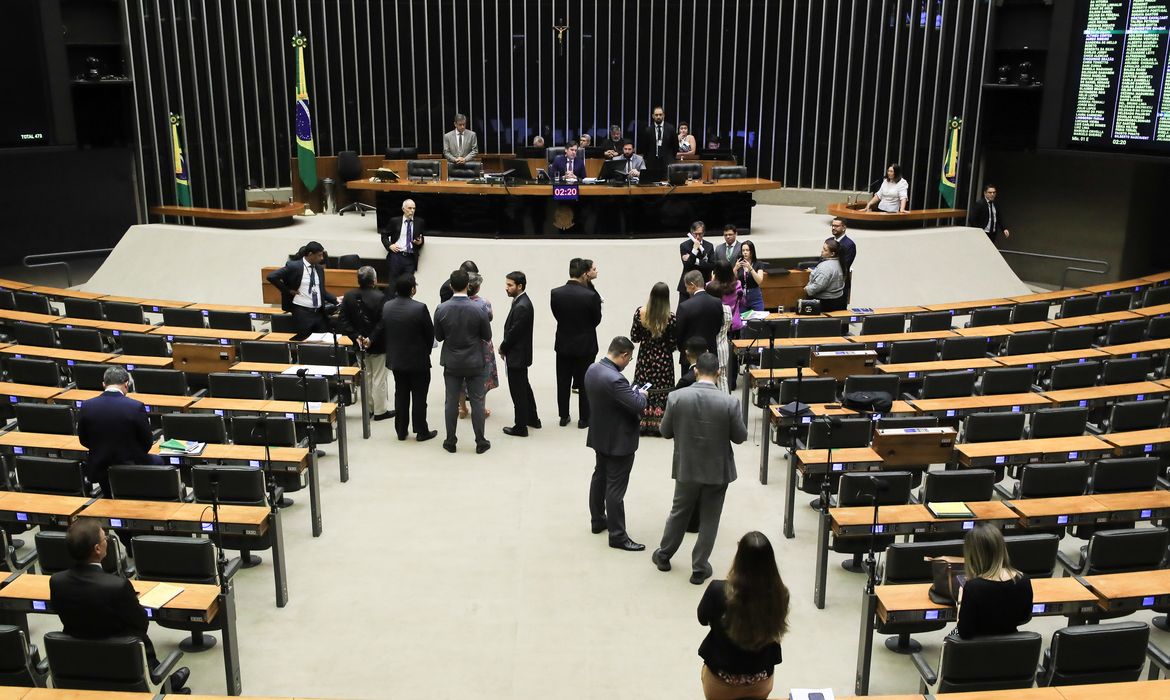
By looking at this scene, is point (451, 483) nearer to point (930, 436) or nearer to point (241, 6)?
point (930, 436)

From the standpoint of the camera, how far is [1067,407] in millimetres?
7801

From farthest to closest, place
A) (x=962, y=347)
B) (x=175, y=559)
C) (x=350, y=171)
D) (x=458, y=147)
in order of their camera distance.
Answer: (x=350, y=171) < (x=458, y=147) < (x=962, y=347) < (x=175, y=559)

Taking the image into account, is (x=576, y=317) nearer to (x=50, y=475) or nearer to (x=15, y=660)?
(x=50, y=475)

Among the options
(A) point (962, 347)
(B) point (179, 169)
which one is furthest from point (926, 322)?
(B) point (179, 169)

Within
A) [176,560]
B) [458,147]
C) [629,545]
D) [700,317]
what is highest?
[458,147]

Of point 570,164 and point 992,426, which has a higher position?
point 570,164

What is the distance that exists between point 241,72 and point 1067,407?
14.1 m

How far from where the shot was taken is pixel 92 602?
4410mm

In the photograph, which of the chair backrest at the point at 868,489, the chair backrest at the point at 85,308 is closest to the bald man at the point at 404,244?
the chair backrest at the point at 85,308

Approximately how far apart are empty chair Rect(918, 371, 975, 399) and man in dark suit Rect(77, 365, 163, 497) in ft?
19.0

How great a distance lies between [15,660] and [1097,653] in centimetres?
484

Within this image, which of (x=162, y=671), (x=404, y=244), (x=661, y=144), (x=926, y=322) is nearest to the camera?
(x=162, y=671)

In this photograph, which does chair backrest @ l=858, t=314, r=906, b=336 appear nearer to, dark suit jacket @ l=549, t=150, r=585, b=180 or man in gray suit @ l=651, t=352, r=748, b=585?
man in gray suit @ l=651, t=352, r=748, b=585

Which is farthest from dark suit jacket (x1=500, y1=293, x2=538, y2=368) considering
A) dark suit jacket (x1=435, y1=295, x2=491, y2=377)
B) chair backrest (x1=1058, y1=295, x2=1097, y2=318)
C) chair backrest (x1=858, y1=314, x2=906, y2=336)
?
chair backrest (x1=1058, y1=295, x2=1097, y2=318)
